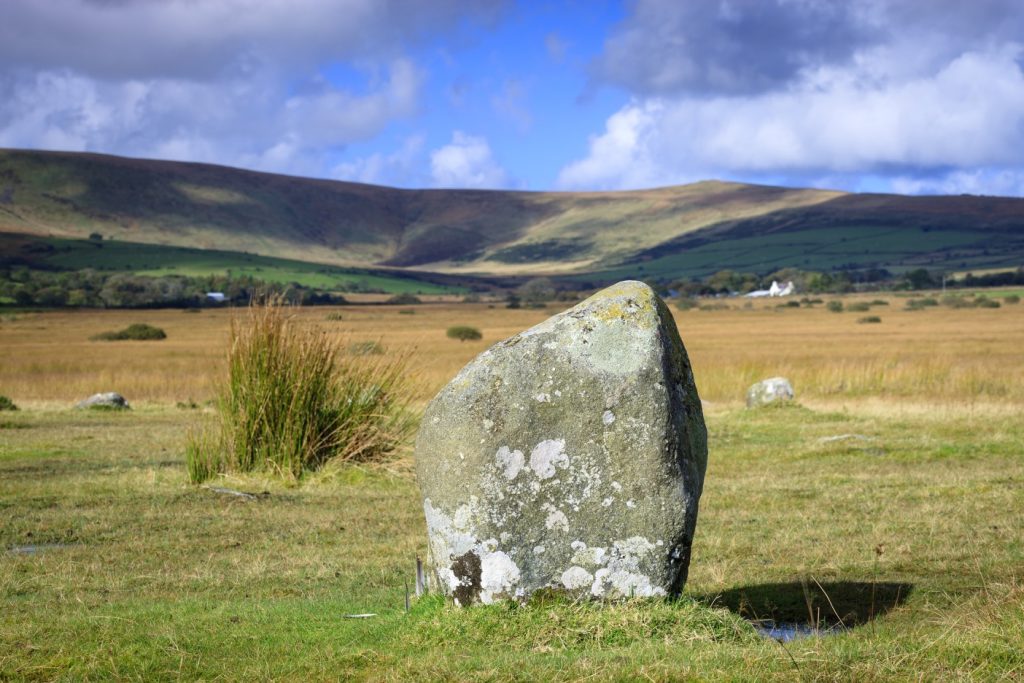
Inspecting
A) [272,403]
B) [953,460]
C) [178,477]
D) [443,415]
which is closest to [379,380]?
[272,403]

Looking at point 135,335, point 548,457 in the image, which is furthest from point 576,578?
point 135,335

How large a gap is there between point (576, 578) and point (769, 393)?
19.4 m

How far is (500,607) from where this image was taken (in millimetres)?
7977

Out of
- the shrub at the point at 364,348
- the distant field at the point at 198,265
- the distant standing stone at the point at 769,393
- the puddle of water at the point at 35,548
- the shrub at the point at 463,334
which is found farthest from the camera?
the distant field at the point at 198,265

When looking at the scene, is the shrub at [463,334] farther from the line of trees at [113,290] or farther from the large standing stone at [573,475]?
the large standing stone at [573,475]

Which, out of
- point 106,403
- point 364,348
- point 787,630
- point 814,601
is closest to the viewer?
point 787,630

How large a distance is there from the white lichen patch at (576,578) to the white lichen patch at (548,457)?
0.69m

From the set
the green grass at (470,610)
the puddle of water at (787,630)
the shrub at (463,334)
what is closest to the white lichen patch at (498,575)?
the green grass at (470,610)

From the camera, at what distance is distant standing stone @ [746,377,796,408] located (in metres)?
26.5

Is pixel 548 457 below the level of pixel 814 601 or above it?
above

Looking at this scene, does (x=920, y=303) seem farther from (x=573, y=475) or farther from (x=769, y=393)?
(x=573, y=475)

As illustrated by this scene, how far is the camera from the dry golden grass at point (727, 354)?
30391 millimetres

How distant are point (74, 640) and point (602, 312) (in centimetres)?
428

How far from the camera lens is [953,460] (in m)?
18.0
